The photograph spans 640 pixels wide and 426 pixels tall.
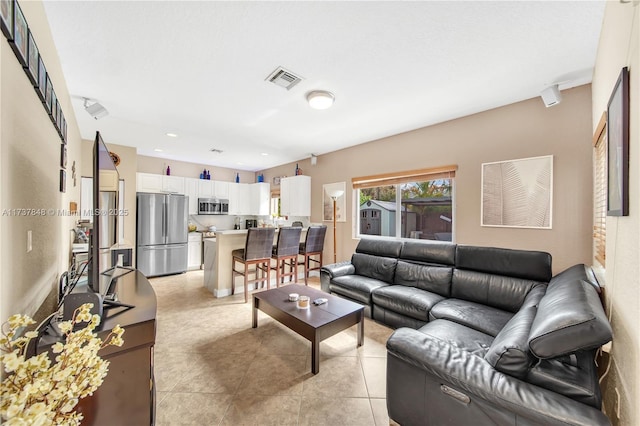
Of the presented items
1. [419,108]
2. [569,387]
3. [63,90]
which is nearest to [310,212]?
[419,108]

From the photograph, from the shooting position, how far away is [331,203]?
4.91m

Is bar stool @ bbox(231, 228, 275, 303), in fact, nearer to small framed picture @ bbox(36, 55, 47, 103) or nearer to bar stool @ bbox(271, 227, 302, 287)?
bar stool @ bbox(271, 227, 302, 287)

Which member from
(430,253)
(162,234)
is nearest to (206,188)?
(162,234)

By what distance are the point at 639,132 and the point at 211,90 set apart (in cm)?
289

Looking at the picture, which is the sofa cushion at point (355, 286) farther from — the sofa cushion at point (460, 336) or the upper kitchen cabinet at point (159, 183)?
the upper kitchen cabinet at point (159, 183)

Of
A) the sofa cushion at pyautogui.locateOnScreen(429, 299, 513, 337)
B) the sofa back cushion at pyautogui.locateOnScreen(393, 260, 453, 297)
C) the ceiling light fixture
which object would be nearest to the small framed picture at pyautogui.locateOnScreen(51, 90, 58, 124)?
the ceiling light fixture

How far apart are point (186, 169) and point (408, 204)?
5.04 meters

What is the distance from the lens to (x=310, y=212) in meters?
5.38

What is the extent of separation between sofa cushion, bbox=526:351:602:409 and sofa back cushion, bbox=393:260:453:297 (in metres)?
1.63

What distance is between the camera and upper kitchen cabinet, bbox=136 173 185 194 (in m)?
5.12

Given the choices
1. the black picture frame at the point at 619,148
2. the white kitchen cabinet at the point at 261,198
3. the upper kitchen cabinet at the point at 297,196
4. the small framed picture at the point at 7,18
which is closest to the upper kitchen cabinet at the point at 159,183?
the white kitchen cabinet at the point at 261,198

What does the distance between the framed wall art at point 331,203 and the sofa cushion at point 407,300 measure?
1902 millimetres

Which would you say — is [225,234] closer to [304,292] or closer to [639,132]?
[304,292]

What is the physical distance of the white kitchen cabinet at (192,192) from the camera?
5.72m
